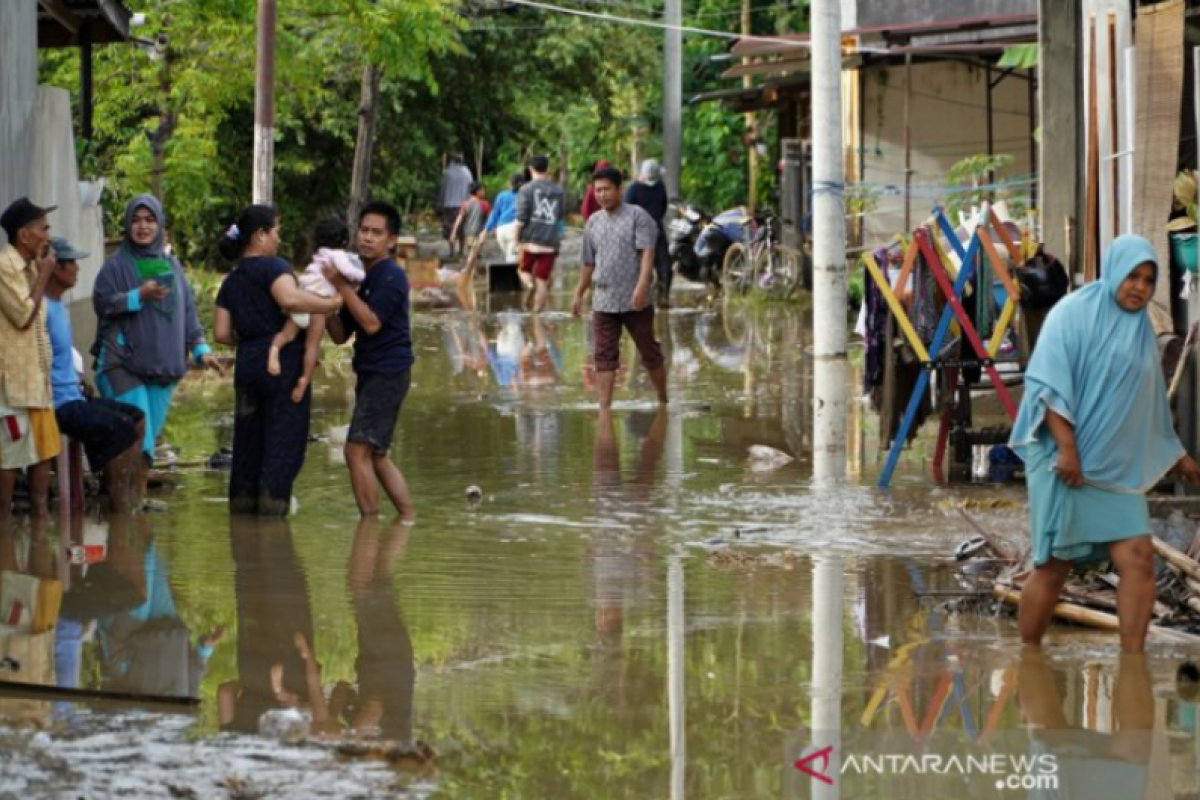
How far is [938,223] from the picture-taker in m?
12.2

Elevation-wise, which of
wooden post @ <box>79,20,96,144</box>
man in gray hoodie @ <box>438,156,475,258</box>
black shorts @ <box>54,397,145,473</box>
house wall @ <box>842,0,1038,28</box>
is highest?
house wall @ <box>842,0,1038,28</box>

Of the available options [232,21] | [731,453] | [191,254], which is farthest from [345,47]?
[731,453]

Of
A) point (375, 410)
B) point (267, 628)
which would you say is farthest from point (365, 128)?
point (267, 628)

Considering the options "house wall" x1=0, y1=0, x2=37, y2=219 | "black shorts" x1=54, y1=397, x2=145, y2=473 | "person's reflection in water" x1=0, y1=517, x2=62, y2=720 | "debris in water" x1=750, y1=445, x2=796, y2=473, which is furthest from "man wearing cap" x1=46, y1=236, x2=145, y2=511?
"debris in water" x1=750, y1=445, x2=796, y2=473

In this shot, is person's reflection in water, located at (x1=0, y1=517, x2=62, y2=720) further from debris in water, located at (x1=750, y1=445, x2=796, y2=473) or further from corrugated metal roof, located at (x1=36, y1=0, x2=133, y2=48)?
corrugated metal roof, located at (x1=36, y1=0, x2=133, y2=48)

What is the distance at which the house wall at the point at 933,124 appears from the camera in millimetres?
27234

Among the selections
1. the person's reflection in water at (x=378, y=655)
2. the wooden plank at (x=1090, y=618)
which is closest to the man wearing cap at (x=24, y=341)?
the person's reflection in water at (x=378, y=655)

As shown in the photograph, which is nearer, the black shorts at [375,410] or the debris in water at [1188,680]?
the debris in water at [1188,680]

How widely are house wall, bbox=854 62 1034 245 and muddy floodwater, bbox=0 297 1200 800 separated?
14128mm

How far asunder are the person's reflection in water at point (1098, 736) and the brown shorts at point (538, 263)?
1871cm

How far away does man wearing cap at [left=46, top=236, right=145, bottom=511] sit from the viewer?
37.2ft

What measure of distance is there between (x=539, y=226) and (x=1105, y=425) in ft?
60.7

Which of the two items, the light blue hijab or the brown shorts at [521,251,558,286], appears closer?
the light blue hijab

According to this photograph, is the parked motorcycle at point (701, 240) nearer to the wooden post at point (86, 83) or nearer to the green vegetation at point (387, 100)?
the green vegetation at point (387, 100)
